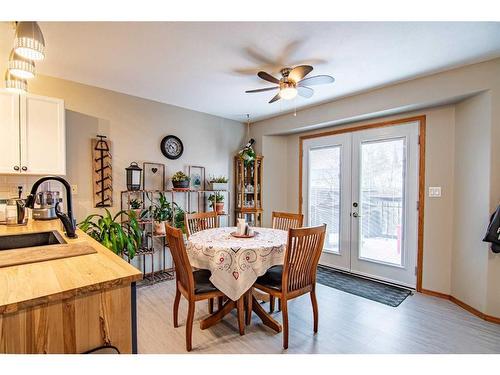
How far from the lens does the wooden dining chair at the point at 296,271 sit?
6.07 ft

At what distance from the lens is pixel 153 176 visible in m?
3.44

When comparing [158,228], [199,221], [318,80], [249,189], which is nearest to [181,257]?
[199,221]

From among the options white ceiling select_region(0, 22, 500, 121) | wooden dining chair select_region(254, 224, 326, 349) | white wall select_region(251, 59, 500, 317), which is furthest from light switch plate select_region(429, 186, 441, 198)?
wooden dining chair select_region(254, 224, 326, 349)

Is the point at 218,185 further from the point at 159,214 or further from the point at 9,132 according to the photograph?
the point at 9,132

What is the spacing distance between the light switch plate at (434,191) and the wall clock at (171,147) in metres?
3.32

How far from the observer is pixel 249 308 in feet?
7.19

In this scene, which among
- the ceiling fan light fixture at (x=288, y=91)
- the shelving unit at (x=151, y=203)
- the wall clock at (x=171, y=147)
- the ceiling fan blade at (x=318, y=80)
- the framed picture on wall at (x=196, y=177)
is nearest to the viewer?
the ceiling fan blade at (x=318, y=80)

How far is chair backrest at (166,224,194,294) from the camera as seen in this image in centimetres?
179

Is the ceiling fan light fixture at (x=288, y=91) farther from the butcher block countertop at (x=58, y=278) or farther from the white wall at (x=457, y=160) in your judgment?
the butcher block countertop at (x=58, y=278)

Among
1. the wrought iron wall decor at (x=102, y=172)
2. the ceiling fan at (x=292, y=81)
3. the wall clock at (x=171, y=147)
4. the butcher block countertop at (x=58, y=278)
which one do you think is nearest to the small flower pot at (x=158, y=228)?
the wrought iron wall decor at (x=102, y=172)
